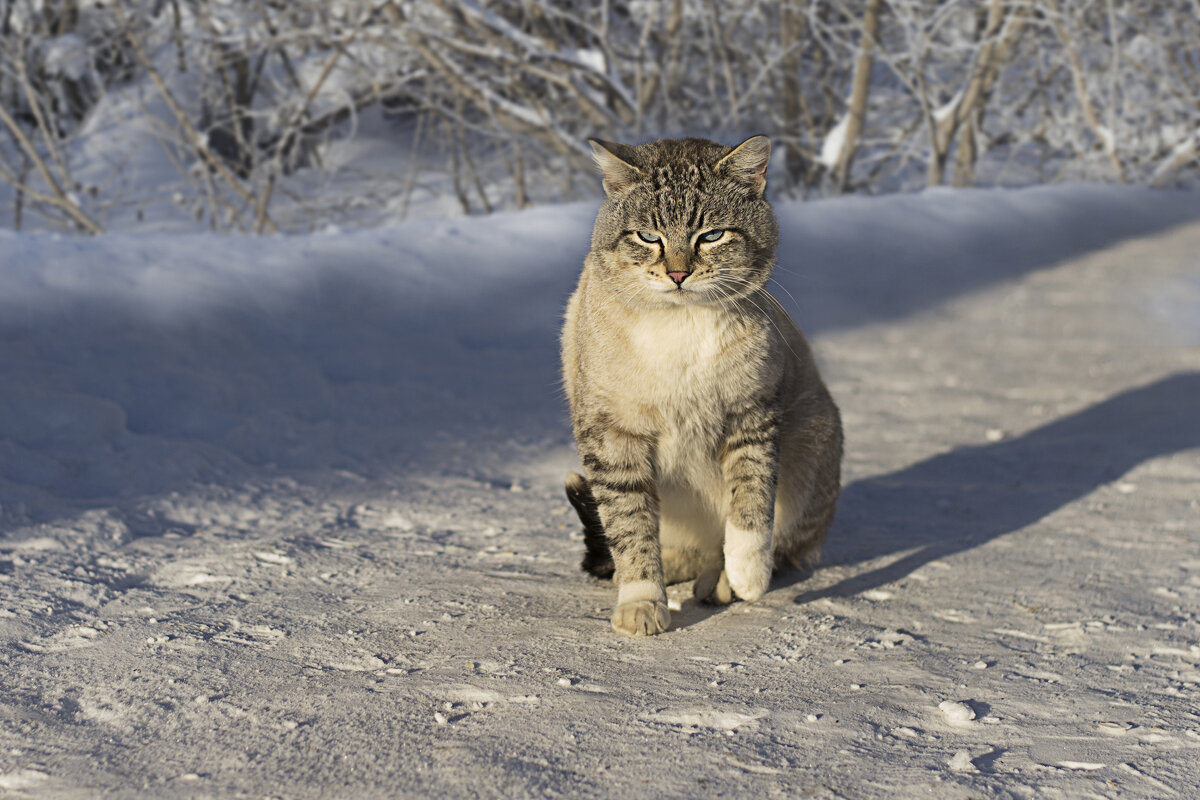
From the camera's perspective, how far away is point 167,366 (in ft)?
13.8

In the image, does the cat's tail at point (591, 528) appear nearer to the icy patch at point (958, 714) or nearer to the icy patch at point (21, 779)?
the icy patch at point (958, 714)

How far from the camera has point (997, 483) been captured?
3979 mm

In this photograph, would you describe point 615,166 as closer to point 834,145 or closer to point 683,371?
point 683,371

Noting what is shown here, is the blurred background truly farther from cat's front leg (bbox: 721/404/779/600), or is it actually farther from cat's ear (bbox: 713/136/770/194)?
cat's front leg (bbox: 721/404/779/600)

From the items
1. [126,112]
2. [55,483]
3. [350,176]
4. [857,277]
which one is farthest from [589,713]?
[126,112]

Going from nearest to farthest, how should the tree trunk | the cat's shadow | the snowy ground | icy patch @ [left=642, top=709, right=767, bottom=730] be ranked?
the snowy ground
icy patch @ [left=642, top=709, right=767, bottom=730]
the cat's shadow
the tree trunk

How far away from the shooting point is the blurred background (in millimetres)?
7176

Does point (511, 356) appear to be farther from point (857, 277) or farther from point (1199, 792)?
point (1199, 792)

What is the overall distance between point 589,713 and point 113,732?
Result: 2.72ft

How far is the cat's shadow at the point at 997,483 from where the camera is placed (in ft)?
10.5

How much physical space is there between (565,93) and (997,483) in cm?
504

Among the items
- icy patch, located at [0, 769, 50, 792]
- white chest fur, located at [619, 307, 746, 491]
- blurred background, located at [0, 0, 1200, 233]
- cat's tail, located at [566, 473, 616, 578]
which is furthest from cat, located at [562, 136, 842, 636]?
blurred background, located at [0, 0, 1200, 233]

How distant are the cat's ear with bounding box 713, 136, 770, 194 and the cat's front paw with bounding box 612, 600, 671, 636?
106 centimetres

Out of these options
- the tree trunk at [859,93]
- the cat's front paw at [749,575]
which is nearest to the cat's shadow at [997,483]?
the cat's front paw at [749,575]
